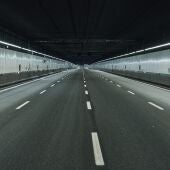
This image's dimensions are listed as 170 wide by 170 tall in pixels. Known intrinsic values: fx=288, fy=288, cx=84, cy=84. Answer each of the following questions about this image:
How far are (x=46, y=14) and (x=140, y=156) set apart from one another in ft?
44.1

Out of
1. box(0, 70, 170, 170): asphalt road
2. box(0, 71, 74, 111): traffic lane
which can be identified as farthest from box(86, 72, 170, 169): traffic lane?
box(0, 71, 74, 111): traffic lane

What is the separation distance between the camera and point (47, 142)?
6453 mm

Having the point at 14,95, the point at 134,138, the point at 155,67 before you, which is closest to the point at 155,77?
the point at 155,67

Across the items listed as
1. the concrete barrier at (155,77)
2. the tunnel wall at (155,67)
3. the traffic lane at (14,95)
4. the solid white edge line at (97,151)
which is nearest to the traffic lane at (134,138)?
the solid white edge line at (97,151)

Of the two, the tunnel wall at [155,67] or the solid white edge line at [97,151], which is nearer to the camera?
the solid white edge line at [97,151]

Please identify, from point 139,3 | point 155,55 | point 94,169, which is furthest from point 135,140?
point 155,55

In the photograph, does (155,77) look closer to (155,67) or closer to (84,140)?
(155,67)

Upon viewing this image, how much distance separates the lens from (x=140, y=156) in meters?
5.45

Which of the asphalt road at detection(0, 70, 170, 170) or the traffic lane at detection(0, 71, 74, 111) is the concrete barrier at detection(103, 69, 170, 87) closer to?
the traffic lane at detection(0, 71, 74, 111)

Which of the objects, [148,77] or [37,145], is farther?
[148,77]

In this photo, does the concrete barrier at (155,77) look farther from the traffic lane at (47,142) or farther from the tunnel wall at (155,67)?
the traffic lane at (47,142)

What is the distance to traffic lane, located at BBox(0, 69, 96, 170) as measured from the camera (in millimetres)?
5059

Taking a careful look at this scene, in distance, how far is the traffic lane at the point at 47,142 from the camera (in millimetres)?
5059

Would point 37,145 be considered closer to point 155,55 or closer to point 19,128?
point 19,128
